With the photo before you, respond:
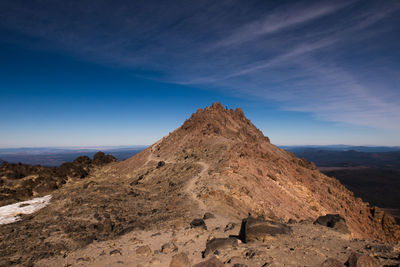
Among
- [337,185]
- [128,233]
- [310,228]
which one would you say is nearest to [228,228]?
[310,228]

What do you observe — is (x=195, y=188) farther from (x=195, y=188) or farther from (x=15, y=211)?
(x=15, y=211)

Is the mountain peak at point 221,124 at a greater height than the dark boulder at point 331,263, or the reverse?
the mountain peak at point 221,124

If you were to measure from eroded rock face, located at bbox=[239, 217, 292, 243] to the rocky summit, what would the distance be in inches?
1.4

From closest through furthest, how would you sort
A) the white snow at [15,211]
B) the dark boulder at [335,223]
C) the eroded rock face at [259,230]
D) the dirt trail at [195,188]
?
the eroded rock face at [259,230] → the dark boulder at [335,223] → the dirt trail at [195,188] → the white snow at [15,211]

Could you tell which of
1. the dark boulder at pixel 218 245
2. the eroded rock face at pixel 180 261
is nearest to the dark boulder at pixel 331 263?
the dark boulder at pixel 218 245

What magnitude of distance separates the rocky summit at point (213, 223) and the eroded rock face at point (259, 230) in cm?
4

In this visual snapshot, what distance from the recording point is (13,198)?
23891mm

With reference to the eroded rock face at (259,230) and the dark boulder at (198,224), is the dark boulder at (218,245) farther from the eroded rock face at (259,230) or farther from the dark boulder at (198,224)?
the dark boulder at (198,224)

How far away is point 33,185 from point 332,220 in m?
36.2

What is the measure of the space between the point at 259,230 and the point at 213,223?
11.7 ft

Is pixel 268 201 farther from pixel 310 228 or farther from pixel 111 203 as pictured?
pixel 111 203

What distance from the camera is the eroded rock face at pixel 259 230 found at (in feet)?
25.7

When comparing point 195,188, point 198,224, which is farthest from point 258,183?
point 198,224

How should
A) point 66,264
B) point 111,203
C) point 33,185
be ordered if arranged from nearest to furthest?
point 66,264
point 111,203
point 33,185
